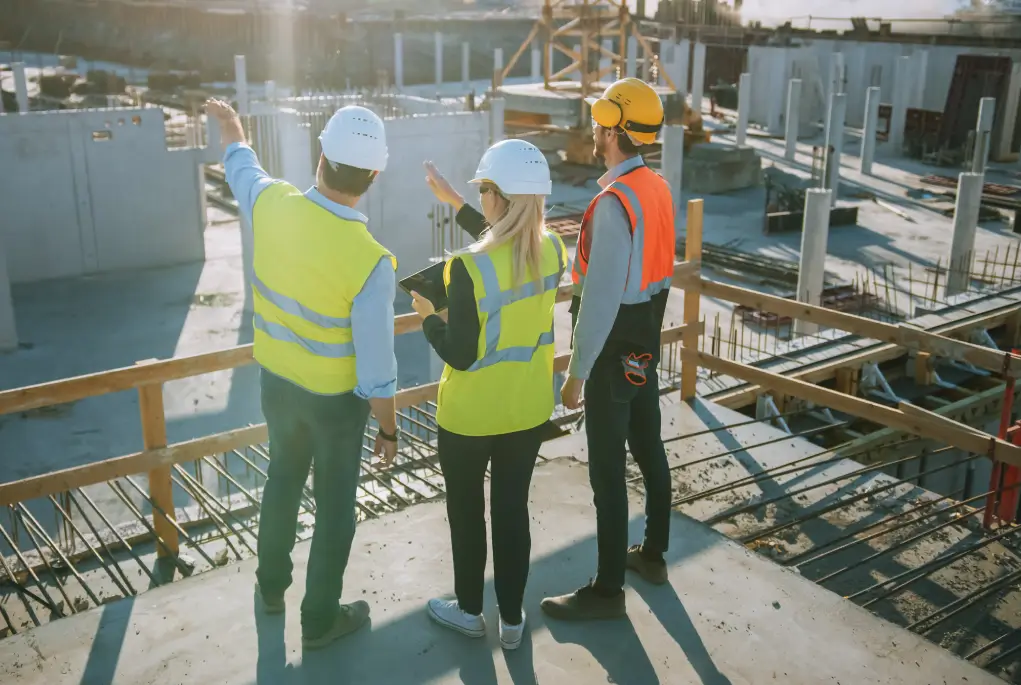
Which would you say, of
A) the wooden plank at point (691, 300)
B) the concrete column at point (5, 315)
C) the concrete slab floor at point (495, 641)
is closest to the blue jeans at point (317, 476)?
the concrete slab floor at point (495, 641)

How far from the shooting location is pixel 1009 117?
29703 mm

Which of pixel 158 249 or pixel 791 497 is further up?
pixel 791 497

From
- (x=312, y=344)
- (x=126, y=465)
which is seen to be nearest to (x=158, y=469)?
(x=126, y=465)

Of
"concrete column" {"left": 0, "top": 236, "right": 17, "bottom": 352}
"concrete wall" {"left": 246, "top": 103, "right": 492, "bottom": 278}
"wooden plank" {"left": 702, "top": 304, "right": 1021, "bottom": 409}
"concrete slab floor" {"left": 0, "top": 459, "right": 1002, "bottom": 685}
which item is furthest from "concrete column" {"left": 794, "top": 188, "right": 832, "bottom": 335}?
"concrete column" {"left": 0, "top": 236, "right": 17, "bottom": 352}

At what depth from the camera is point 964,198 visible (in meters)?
15.7

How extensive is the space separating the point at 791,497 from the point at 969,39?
3155 centimetres

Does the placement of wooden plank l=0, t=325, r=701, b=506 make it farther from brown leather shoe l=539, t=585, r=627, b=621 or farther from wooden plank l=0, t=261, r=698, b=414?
brown leather shoe l=539, t=585, r=627, b=621

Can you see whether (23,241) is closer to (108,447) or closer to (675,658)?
(108,447)

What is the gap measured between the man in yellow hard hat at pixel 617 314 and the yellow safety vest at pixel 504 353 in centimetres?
22

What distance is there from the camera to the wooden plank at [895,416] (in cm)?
464

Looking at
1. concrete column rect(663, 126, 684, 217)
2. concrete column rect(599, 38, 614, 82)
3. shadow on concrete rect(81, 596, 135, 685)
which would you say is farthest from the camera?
concrete column rect(599, 38, 614, 82)

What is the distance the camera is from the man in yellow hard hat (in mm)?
3623

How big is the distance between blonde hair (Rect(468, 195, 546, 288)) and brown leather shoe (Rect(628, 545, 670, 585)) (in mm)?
1556

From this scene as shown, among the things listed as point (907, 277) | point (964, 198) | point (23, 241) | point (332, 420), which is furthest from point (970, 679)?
Result: point (23, 241)
